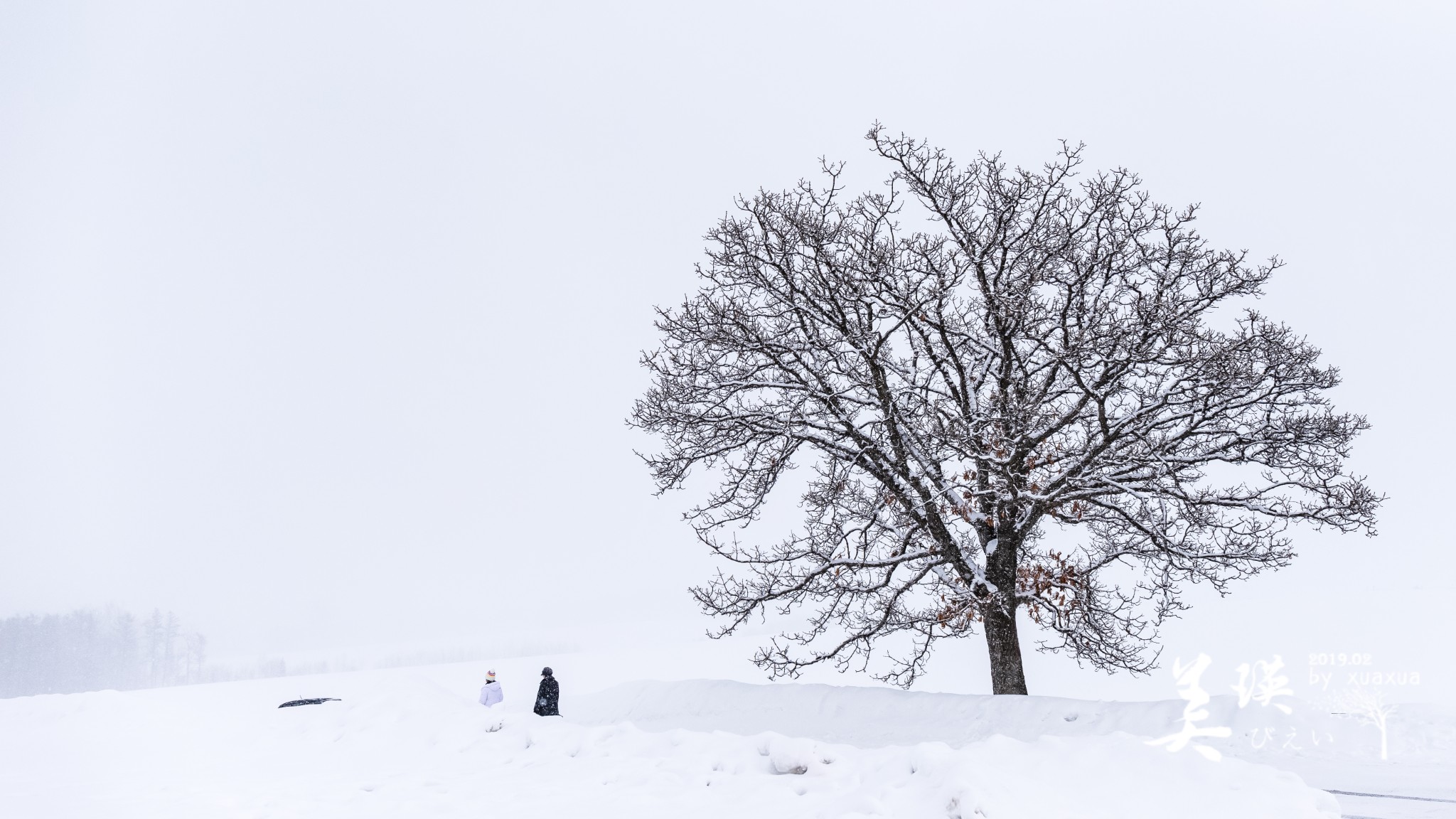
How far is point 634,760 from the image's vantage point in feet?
32.9

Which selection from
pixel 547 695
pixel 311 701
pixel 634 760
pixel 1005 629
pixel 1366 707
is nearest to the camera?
pixel 634 760

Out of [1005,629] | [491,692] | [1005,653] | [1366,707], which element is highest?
[1005,629]

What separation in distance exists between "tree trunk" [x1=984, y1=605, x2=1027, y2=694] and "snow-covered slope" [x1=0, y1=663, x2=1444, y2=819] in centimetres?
139

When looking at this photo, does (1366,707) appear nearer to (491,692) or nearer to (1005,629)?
(1005,629)

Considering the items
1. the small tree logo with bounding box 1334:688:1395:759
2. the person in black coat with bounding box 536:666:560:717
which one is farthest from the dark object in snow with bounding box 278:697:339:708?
the small tree logo with bounding box 1334:688:1395:759

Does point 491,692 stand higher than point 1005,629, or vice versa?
point 1005,629

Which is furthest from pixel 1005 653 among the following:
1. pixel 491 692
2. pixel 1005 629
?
pixel 491 692

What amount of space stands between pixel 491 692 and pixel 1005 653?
958cm

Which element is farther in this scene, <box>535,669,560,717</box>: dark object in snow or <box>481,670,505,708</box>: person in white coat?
<box>481,670,505,708</box>: person in white coat

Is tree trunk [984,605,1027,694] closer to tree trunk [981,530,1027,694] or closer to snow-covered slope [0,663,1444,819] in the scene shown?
tree trunk [981,530,1027,694]

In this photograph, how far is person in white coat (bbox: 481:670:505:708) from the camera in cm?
1636

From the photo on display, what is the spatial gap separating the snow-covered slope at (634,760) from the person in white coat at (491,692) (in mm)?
1570

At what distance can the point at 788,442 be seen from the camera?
1473cm

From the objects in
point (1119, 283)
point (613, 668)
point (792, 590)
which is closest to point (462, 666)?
point (613, 668)
